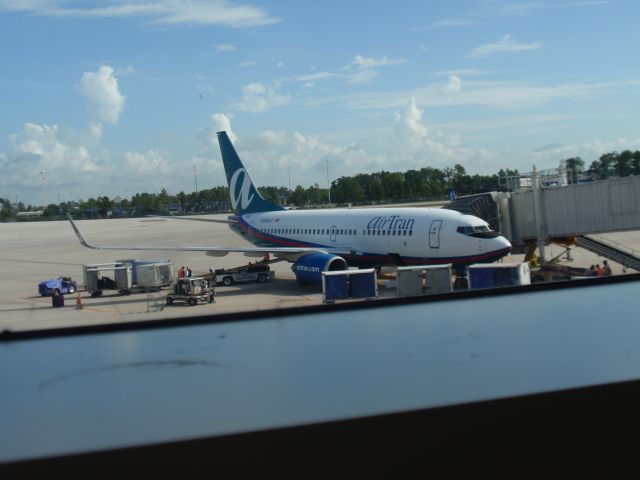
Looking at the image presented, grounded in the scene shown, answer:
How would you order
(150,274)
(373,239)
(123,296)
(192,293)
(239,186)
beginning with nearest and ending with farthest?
1. (192,293)
2. (373,239)
3. (123,296)
4. (150,274)
5. (239,186)

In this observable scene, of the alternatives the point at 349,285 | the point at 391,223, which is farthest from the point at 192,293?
the point at 391,223

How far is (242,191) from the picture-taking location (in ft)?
134

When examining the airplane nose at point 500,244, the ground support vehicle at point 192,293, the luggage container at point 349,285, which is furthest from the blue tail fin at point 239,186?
the airplane nose at point 500,244

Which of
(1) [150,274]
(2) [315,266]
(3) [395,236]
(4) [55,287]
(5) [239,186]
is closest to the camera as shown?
(2) [315,266]

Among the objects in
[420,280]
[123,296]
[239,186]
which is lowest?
[123,296]

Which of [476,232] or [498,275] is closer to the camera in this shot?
[498,275]

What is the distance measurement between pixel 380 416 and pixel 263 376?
1.89 m

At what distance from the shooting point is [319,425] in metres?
3.77

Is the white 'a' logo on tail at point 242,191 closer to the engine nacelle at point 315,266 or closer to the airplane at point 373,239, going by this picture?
the airplane at point 373,239

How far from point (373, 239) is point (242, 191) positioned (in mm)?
12978

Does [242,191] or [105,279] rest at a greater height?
[242,191]

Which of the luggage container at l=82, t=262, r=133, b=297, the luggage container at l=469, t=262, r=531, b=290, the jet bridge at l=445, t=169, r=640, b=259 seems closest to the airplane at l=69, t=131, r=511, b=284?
the luggage container at l=82, t=262, r=133, b=297

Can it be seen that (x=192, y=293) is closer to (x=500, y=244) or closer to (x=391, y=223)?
(x=391, y=223)

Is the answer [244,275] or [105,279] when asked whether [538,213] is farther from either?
[105,279]
